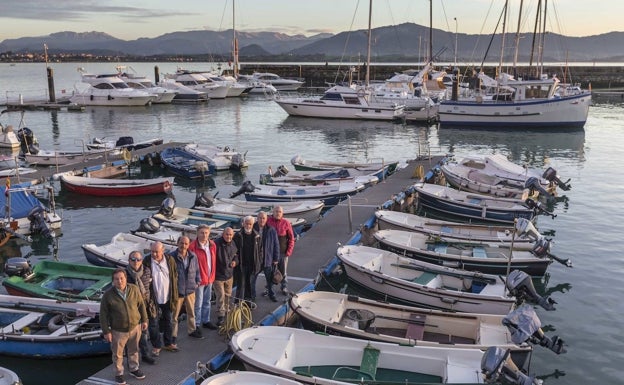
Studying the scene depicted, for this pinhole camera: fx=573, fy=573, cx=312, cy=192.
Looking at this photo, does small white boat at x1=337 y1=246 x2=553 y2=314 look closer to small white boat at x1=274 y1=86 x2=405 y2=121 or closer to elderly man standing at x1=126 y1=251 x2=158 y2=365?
elderly man standing at x1=126 y1=251 x2=158 y2=365

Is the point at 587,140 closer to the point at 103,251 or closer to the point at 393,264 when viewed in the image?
the point at 393,264

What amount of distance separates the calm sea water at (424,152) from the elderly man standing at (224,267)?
8.25 feet

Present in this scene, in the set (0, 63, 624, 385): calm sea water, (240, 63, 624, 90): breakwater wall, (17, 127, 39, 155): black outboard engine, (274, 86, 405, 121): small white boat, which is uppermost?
(240, 63, 624, 90): breakwater wall

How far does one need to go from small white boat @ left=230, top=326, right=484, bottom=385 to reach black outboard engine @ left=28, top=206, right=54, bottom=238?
1093 cm

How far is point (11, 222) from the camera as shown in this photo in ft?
57.6

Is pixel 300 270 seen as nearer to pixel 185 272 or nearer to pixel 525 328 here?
pixel 185 272

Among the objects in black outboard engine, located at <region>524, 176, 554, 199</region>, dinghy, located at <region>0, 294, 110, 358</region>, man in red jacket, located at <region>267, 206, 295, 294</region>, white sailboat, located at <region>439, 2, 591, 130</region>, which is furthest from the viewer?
white sailboat, located at <region>439, 2, 591, 130</region>

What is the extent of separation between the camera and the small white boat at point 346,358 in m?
8.84

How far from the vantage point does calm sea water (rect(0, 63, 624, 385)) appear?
40.2 ft

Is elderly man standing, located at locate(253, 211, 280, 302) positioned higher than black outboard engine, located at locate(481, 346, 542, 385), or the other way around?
elderly man standing, located at locate(253, 211, 280, 302)

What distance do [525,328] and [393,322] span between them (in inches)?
101

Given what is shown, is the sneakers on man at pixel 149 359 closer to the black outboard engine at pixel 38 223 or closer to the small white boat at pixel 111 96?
the black outboard engine at pixel 38 223

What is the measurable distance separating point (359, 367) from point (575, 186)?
20.7 m

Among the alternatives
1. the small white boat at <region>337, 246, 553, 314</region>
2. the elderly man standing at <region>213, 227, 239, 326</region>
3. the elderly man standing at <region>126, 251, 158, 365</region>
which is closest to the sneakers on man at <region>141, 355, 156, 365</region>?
the elderly man standing at <region>126, 251, 158, 365</region>
